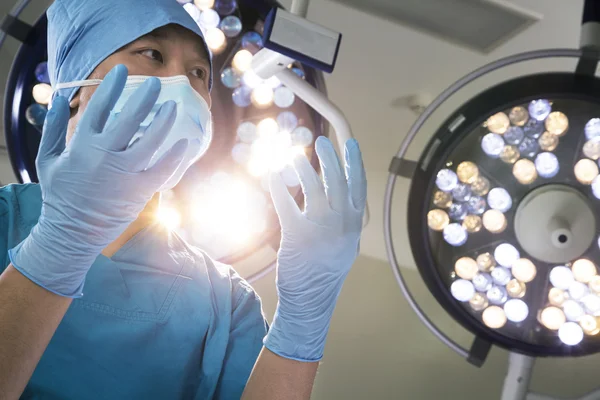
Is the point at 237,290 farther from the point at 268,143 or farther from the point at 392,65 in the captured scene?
the point at 392,65

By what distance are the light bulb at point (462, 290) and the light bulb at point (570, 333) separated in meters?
0.24

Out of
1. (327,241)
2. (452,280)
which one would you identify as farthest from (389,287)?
(327,241)

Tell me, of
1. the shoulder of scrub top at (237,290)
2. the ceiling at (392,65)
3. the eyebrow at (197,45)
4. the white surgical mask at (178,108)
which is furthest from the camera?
the ceiling at (392,65)

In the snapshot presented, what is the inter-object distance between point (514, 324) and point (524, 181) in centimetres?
39

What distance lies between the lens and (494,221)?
136 centimetres

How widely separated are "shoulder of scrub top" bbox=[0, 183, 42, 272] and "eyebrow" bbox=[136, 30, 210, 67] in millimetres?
426

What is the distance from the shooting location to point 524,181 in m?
1.34

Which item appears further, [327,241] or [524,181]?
[524,181]

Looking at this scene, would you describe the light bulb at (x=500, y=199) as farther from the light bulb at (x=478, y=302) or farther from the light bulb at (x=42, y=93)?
the light bulb at (x=42, y=93)

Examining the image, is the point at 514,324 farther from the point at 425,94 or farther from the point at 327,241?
the point at 425,94

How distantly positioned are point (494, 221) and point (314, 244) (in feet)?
2.09

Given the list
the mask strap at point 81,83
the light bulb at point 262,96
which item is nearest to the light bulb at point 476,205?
the light bulb at point 262,96

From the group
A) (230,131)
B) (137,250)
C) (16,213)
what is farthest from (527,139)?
(16,213)

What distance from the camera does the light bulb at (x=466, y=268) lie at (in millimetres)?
1377
